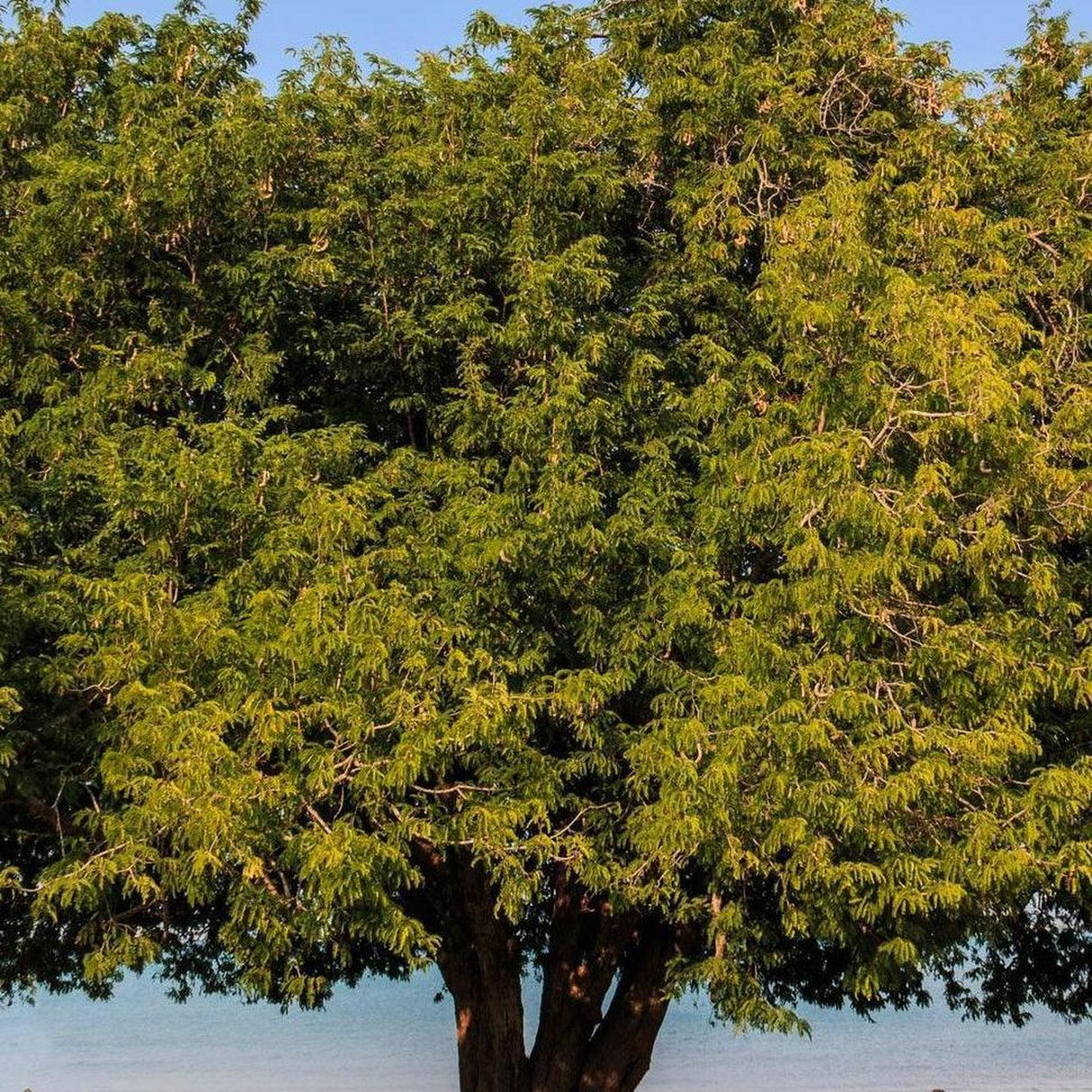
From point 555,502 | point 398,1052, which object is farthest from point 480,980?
point 398,1052

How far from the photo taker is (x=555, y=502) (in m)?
9.02

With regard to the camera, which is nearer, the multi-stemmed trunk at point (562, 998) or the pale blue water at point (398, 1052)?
the multi-stemmed trunk at point (562, 998)

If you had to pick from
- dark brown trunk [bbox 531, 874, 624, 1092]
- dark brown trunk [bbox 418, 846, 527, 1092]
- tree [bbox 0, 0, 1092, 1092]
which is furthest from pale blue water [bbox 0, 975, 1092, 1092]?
tree [bbox 0, 0, 1092, 1092]

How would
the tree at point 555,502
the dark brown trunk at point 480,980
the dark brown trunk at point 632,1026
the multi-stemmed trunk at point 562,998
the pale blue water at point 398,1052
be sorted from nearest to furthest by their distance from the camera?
the tree at point 555,502, the dark brown trunk at point 480,980, the multi-stemmed trunk at point 562,998, the dark brown trunk at point 632,1026, the pale blue water at point 398,1052

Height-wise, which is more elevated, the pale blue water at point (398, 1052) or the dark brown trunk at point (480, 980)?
the dark brown trunk at point (480, 980)

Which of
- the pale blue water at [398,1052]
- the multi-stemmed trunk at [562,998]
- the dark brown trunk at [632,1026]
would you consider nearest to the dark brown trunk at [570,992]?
the multi-stemmed trunk at [562,998]

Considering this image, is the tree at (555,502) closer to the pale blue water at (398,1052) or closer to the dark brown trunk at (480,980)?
the dark brown trunk at (480,980)

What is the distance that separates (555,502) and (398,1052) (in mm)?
30988

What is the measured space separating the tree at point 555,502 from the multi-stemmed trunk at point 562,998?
2.1 inches

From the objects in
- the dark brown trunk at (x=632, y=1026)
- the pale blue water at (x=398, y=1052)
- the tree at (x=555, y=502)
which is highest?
the tree at (x=555, y=502)

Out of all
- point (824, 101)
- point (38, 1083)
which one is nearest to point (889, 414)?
point (824, 101)

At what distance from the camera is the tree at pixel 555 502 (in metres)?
8.43

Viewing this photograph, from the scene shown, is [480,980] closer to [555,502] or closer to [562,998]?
[562,998]

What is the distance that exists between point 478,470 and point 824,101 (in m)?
4.26
